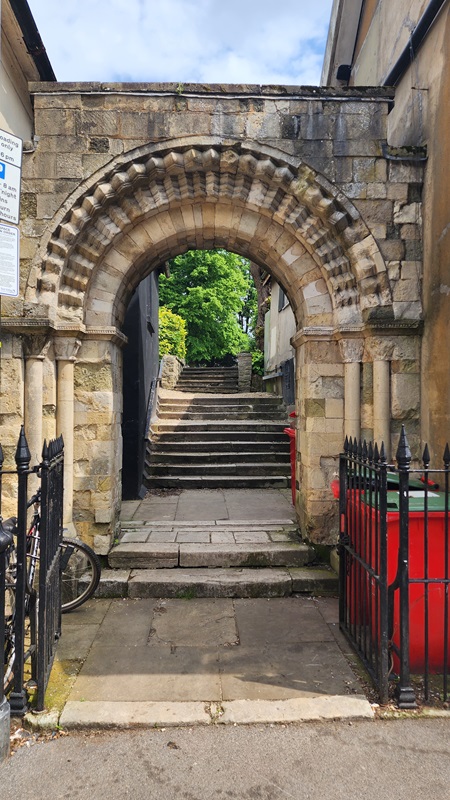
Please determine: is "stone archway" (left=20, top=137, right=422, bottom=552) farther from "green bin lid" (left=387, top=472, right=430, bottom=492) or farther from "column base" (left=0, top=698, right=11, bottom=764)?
"column base" (left=0, top=698, right=11, bottom=764)

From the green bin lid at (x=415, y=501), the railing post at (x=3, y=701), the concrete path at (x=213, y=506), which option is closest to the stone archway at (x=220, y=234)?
the green bin lid at (x=415, y=501)

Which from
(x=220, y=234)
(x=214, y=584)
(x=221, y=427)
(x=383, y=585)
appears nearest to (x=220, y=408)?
(x=221, y=427)

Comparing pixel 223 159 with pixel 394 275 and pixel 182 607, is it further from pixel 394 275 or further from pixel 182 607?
pixel 182 607

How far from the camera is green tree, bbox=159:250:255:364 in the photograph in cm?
2297

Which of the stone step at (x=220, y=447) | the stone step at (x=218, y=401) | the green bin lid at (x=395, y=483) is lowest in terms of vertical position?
the stone step at (x=220, y=447)

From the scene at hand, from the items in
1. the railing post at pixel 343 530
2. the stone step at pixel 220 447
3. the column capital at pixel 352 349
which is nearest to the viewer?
the railing post at pixel 343 530

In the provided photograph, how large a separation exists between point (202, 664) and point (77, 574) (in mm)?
1665

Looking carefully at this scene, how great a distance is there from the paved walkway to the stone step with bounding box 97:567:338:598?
0.27 feet

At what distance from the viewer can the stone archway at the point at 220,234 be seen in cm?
482

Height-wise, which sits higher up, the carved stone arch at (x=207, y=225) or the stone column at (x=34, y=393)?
the carved stone arch at (x=207, y=225)

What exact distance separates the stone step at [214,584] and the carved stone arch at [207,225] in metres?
2.53

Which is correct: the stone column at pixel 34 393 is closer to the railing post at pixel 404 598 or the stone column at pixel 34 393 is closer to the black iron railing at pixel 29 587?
the black iron railing at pixel 29 587

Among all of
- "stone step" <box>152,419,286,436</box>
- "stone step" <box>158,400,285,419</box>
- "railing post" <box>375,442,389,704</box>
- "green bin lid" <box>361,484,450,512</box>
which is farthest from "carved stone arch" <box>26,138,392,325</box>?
"stone step" <box>158,400,285,419</box>

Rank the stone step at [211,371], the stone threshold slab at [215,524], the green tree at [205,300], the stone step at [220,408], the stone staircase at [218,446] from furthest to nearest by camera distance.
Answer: the green tree at [205,300], the stone step at [211,371], the stone step at [220,408], the stone staircase at [218,446], the stone threshold slab at [215,524]
